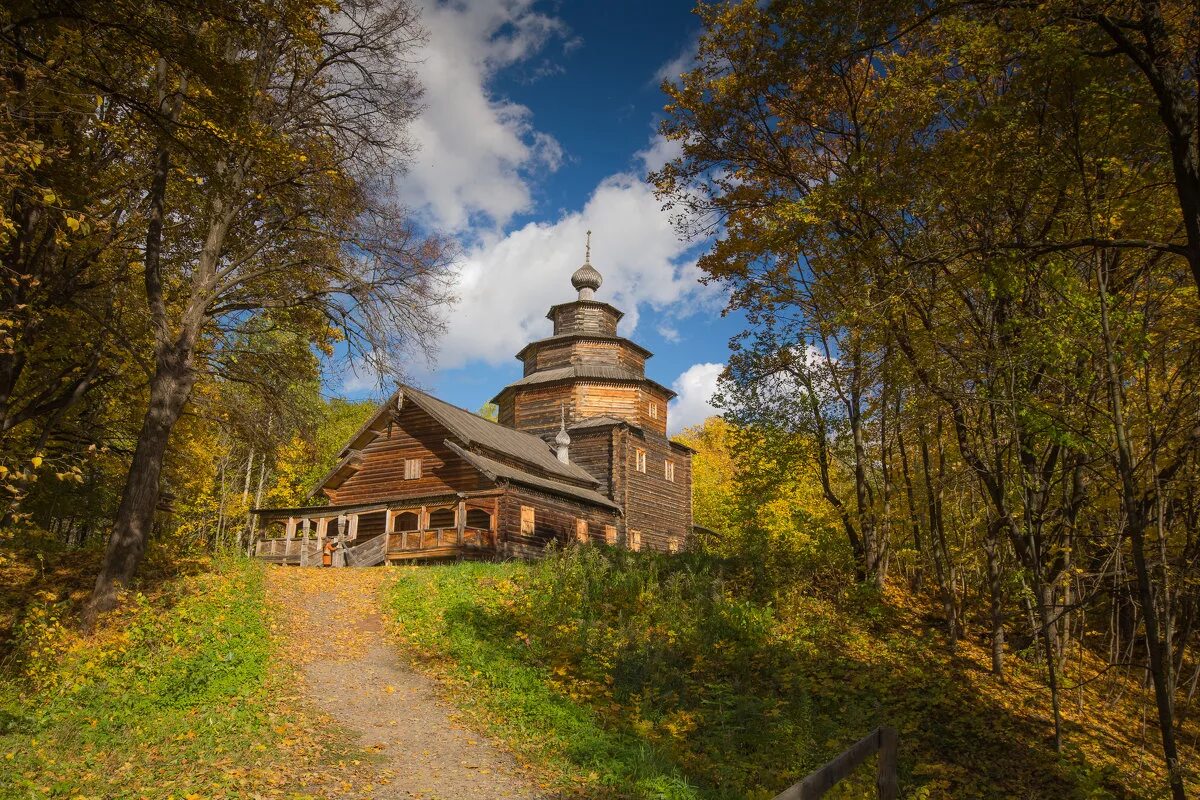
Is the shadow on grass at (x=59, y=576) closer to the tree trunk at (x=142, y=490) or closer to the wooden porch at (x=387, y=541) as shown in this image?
the tree trunk at (x=142, y=490)

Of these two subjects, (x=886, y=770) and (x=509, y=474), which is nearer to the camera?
(x=886, y=770)

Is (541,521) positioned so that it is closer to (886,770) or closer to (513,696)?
(513,696)

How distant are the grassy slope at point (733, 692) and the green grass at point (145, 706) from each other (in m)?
3.11

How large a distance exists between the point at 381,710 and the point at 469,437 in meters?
17.9

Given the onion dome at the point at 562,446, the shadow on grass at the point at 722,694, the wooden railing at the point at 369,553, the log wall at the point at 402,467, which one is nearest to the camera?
the shadow on grass at the point at 722,694

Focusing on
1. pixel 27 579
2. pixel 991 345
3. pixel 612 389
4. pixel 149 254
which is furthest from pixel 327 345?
pixel 612 389

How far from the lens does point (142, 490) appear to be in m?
12.9

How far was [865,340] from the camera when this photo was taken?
45.0 feet

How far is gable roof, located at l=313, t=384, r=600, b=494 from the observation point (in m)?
29.1

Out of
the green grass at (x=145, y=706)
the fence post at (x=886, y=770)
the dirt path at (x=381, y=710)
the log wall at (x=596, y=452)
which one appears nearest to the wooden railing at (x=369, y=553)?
the dirt path at (x=381, y=710)

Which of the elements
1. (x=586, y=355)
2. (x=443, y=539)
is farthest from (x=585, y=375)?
(x=443, y=539)

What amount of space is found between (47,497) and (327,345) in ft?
33.0

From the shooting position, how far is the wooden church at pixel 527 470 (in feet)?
89.0

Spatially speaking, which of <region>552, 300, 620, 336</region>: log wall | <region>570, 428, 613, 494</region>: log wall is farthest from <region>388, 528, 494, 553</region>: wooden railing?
<region>552, 300, 620, 336</region>: log wall
